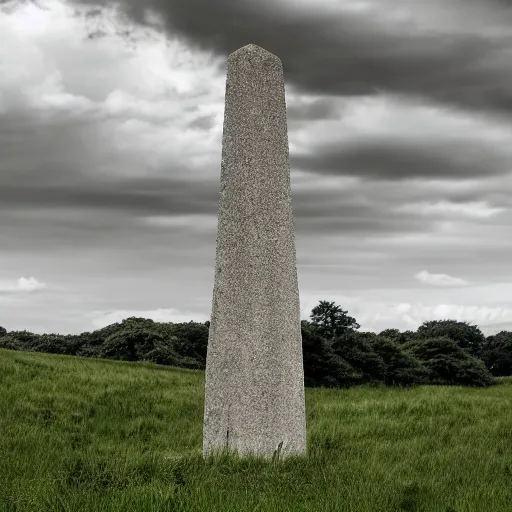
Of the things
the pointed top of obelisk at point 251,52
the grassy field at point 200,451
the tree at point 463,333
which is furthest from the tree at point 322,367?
the pointed top of obelisk at point 251,52

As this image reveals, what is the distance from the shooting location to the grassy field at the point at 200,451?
21.4ft

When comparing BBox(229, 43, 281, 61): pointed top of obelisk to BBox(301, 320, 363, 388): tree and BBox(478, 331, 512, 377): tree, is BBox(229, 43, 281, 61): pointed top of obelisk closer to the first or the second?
BBox(301, 320, 363, 388): tree

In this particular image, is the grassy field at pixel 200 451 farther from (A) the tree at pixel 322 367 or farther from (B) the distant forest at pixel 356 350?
(B) the distant forest at pixel 356 350

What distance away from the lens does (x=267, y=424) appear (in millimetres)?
9086

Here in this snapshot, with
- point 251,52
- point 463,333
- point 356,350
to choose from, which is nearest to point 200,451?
point 251,52

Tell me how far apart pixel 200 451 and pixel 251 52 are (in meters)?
5.80

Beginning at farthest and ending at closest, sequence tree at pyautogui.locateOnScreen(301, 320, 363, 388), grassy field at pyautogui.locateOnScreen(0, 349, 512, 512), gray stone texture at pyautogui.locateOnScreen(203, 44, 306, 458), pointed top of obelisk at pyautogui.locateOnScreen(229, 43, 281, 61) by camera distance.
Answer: tree at pyautogui.locateOnScreen(301, 320, 363, 388) → pointed top of obelisk at pyautogui.locateOnScreen(229, 43, 281, 61) → gray stone texture at pyautogui.locateOnScreen(203, 44, 306, 458) → grassy field at pyautogui.locateOnScreen(0, 349, 512, 512)

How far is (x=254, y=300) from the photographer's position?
9.12 m

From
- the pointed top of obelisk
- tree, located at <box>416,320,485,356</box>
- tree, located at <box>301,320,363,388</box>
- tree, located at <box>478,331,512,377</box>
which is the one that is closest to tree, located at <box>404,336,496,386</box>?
tree, located at <box>301,320,363,388</box>

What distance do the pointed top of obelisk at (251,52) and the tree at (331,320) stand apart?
1384 cm

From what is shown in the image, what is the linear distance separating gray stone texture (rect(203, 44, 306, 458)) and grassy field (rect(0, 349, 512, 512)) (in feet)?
1.92

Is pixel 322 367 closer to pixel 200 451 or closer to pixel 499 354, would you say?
pixel 200 451

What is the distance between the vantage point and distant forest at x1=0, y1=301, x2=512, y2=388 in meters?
20.6

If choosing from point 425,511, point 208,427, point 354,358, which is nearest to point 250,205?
point 208,427
